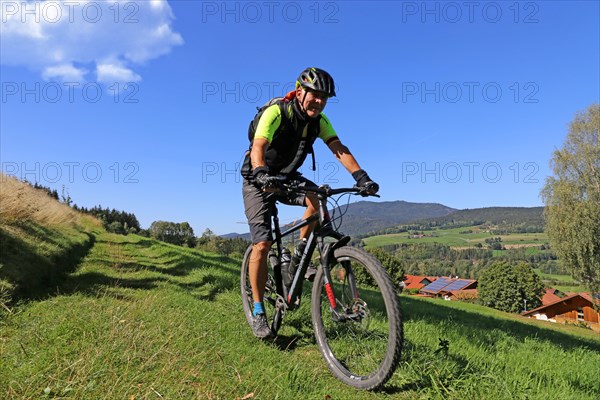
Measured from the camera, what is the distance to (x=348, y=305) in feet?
11.5

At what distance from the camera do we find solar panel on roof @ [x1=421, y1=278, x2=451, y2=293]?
98025 mm

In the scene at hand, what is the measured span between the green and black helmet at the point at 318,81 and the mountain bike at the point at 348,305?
1046mm

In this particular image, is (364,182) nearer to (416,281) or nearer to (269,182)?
(269,182)

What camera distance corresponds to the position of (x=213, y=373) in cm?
293

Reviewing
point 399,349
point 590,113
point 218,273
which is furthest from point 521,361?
point 590,113

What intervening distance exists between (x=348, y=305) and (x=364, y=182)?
4.05 ft

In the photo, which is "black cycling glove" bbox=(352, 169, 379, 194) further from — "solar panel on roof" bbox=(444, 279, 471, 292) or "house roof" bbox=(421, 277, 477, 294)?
"solar panel on roof" bbox=(444, 279, 471, 292)

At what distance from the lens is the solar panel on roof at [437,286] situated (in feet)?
322

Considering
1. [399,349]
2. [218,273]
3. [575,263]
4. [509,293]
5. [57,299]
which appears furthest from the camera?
[509,293]

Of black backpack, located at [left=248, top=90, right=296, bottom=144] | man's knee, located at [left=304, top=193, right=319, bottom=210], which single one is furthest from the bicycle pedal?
black backpack, located at [left=248, top=90, right=296, bottom=144]

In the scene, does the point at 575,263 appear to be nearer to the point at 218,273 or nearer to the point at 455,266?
the point at 218,273

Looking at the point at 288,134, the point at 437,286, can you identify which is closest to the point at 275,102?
the point at 288,134

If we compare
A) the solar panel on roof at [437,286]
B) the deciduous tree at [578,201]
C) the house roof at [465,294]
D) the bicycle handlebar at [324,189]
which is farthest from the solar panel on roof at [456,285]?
the bicycle handlebar at [324,189]

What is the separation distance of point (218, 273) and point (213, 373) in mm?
5669
